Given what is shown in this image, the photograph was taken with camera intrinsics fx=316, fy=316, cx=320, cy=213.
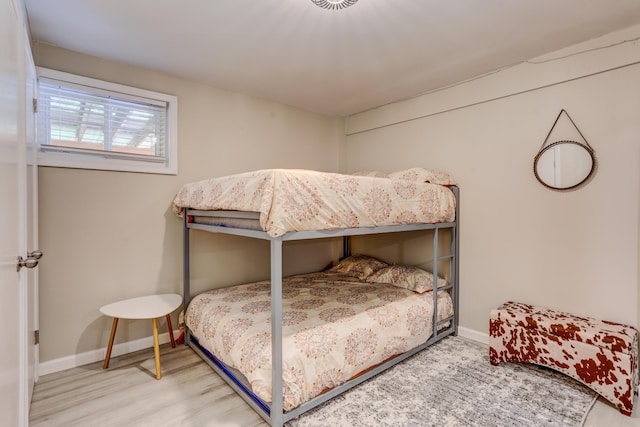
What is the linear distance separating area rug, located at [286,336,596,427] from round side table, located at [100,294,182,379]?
117cm

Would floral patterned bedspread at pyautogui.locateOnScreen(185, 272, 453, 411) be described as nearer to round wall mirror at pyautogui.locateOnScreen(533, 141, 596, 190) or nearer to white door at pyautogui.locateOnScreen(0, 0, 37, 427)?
white door at pyautogui.locateOnScreen(0, 0, 37, 427)

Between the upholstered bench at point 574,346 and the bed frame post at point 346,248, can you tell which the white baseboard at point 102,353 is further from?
the bed frame post at point 346,248

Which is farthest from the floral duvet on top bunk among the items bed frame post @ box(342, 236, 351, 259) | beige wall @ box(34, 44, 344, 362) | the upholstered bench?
bed frame post @ box(342, 236, 351, 259)

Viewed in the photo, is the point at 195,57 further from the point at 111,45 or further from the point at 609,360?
the point at 609,360

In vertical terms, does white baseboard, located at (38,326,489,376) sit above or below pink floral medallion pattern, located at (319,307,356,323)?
below

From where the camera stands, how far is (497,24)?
2025 millimetres

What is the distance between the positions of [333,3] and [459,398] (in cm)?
251

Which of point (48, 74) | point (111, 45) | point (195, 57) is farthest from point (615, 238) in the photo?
point (48, 74)

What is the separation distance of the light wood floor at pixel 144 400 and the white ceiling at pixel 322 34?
7.82ft

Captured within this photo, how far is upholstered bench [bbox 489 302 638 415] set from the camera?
1864mm

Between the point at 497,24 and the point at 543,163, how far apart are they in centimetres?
112

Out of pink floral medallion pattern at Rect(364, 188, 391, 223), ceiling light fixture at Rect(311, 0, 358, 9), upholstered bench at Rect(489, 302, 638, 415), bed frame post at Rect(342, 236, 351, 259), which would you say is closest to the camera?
ceiling light fixture at Rect(311, 0, 358, 9)

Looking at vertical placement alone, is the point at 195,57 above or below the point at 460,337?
above

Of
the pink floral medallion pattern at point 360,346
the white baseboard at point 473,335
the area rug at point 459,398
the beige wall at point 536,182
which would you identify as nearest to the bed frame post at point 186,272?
the area rug at point 459,398
